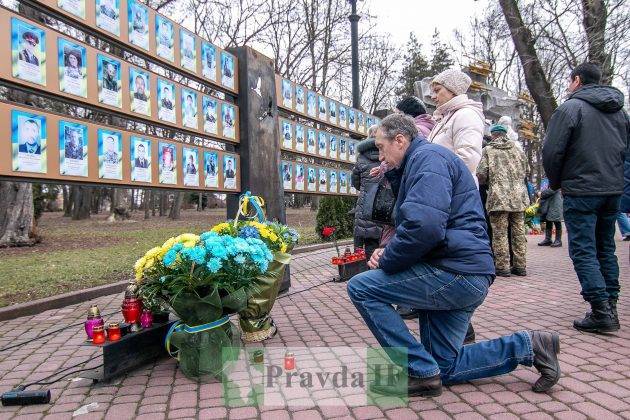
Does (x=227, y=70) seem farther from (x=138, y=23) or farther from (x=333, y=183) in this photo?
(x=333, y=183)

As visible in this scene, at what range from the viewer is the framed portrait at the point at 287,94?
23.5ft

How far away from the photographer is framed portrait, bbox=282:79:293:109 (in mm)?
7160

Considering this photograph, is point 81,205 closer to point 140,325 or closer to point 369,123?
point 369,123

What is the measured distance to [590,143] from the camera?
4.04 metres

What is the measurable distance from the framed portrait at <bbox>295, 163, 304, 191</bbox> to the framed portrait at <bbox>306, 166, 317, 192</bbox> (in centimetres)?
20

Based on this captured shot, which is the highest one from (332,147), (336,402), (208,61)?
(208,61)

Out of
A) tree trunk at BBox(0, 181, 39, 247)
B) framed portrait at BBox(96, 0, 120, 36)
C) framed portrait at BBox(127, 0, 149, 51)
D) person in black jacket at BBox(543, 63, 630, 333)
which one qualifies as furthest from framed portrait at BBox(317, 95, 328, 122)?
tree trunk at BBox(0, 181, 39, 247)

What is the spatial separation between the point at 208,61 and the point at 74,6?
1.73 metres

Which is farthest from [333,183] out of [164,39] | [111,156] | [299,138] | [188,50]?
[111,156]

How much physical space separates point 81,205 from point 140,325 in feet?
95.2

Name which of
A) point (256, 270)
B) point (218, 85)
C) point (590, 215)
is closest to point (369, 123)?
point (218, 85)

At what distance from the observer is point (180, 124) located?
215 inches

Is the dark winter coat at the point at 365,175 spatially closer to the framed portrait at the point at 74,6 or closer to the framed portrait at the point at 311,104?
the framed portrait at the point at 311,104

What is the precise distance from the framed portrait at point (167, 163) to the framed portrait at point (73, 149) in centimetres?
92
